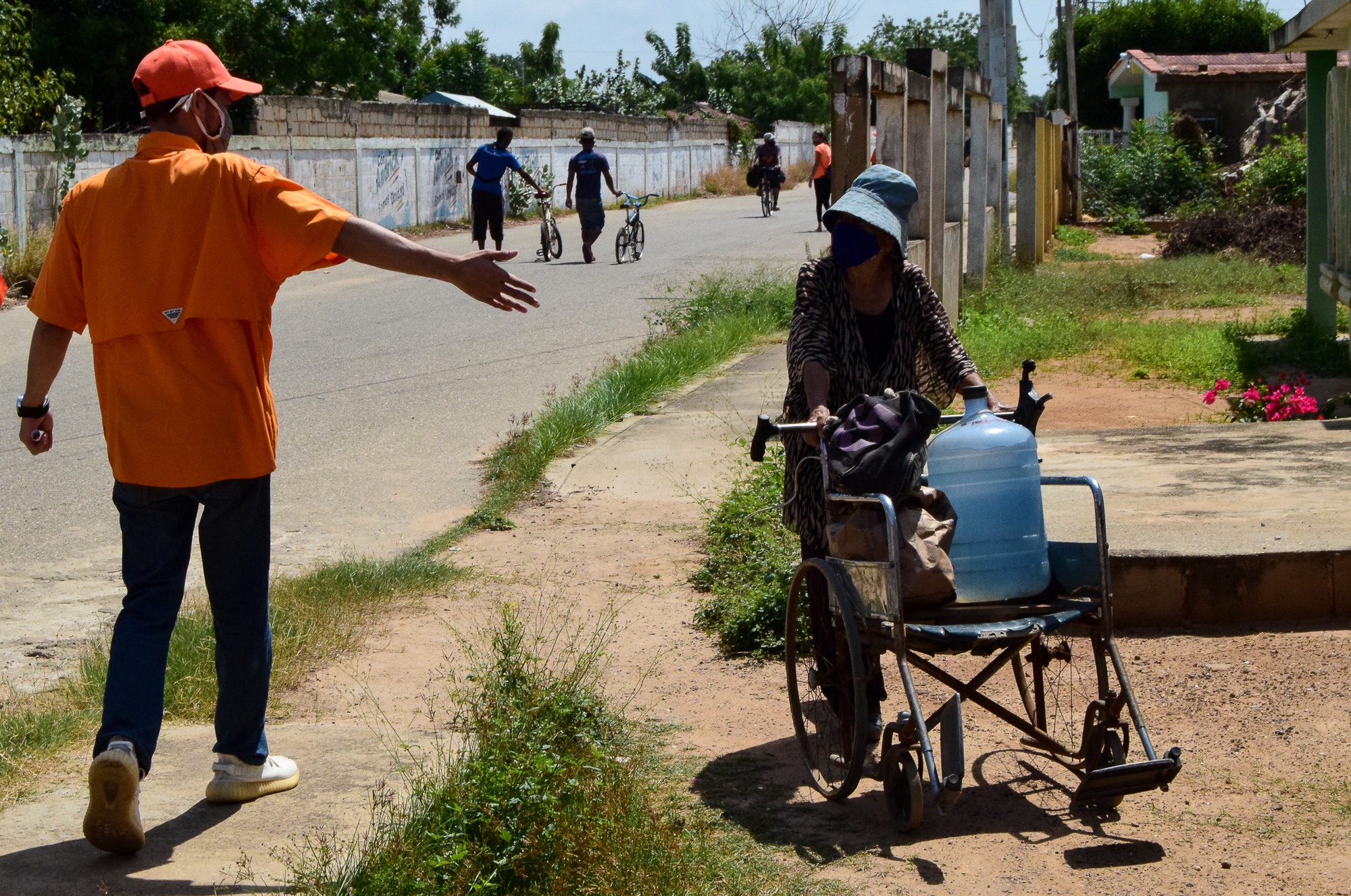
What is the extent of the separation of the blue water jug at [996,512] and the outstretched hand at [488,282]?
1.25m

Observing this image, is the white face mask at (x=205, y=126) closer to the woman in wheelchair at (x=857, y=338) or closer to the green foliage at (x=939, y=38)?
the woman in wheelchair at (x=857, y=338)

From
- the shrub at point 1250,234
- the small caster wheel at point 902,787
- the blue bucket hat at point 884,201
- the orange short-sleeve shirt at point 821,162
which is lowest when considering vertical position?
the small caster wheel at point 902,787

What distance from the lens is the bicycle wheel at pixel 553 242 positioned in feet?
63.8

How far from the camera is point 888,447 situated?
3.43 metres

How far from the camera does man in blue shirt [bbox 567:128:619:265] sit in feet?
60.3

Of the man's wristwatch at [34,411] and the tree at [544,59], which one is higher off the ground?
→ the tree at [544,59]

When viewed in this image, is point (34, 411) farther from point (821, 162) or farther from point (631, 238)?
point (821, 162)

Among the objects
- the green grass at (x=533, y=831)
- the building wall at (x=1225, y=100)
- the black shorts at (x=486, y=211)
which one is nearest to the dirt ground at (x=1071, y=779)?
the green grass at (x=533, y=831)

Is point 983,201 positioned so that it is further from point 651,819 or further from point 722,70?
point 722,70

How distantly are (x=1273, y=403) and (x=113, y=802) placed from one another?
22.3ft

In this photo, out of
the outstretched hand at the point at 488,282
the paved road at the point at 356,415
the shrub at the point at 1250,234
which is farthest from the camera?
the shrub at the point at 1250,234

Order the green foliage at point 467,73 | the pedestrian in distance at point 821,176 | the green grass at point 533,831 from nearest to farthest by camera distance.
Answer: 1. the green grass at point 533,831
2. the pedestrian in distance at point 821,176
3. the green foliage at point 467,73

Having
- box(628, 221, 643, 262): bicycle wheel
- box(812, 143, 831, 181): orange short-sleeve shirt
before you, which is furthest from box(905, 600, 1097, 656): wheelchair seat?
box(812, 143, 831, 181): orange short-sleeve shirt

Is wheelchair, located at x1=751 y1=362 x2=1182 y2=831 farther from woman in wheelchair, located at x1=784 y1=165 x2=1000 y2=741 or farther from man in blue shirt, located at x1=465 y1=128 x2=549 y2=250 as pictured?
man in blue shirt, located at x1=465 y1=128 x2=549 y2=250
